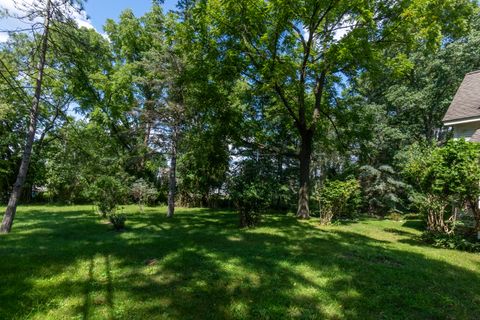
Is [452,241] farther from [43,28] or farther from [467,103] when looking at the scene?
[43,28]

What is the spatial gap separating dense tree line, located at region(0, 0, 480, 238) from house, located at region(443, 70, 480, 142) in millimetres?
2409

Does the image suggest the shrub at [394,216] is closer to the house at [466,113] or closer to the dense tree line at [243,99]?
the dense tree line at [243,99]

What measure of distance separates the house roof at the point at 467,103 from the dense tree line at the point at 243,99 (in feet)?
7.35

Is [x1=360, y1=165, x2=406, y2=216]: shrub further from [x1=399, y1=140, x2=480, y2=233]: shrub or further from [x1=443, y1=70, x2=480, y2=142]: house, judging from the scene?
[x1=399, y1=140, x2=480, y2=233]: shrub

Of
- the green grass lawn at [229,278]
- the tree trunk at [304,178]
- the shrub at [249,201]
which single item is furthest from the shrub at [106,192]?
the tree trunk at [304,178]

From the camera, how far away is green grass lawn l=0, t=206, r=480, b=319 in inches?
146

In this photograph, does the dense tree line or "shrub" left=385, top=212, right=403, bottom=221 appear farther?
"shrub" left=385, top=212, right=403, bottom=221

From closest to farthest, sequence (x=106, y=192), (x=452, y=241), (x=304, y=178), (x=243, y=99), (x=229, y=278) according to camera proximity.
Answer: (x=229, y=278), (x=452, y=241), (x=106, y=192), (x=304, y=178), (x=243, y=99)

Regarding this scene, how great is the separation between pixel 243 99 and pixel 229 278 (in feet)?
38.7

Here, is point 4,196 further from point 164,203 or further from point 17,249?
point 17,249

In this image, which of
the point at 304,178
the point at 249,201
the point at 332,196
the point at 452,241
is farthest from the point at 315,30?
→ the point at 452,241

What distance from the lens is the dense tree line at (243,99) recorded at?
31.3 feet

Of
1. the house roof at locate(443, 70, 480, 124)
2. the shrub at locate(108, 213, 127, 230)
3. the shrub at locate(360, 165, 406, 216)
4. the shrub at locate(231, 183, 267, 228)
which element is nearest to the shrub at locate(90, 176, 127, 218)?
the shrub at locate(108, 213, 127, 230)

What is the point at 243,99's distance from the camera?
15258 mm
